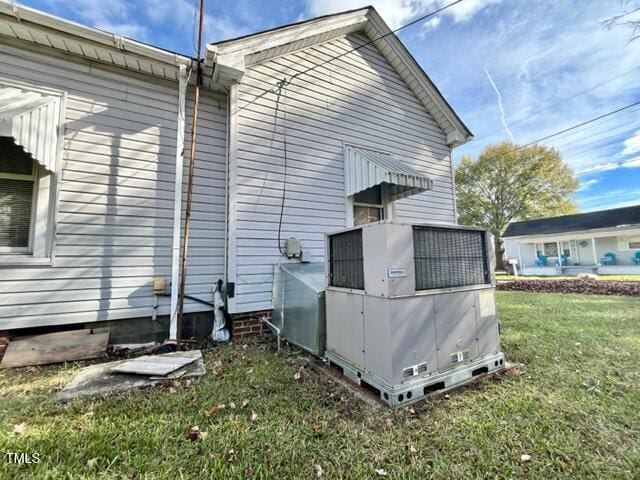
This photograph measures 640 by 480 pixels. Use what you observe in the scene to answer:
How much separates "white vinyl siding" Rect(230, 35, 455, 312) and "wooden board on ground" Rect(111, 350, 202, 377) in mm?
1084

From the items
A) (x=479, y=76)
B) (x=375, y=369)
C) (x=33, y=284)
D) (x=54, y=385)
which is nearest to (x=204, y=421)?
(x=375, y=369)

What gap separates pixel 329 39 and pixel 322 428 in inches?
276

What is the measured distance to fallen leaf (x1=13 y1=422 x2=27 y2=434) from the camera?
6.40 feet

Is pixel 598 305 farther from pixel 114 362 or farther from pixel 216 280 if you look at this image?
pixel 114 362

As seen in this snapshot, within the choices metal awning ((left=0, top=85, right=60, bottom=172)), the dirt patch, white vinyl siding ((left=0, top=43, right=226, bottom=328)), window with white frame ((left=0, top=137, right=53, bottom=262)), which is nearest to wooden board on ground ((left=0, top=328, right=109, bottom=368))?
white vinyl siding ((left=0, top=43, right=226, bottom=328))

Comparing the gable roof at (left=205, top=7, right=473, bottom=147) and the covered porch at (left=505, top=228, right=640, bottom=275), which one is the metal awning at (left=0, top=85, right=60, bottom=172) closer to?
the gable roof at (left=205, top=7, right=473, bottom=147)

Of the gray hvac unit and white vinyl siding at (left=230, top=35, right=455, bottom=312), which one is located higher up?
white vinyl siding at (left=230, top=35, right=455, bottom=312)

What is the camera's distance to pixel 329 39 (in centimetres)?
591

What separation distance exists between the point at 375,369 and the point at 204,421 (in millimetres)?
1499

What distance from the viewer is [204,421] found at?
6.98 feet

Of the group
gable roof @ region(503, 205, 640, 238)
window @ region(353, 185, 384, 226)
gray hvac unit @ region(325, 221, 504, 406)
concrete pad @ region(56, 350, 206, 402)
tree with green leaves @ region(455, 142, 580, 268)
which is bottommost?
concrete pad @ region(56, 350, 206, 402)

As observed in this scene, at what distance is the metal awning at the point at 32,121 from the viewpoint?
3.22 metres

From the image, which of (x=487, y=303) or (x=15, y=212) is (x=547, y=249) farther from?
(x=15, y=212)

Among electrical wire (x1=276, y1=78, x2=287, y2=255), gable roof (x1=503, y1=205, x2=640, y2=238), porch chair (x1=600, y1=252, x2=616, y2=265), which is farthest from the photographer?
porch chair (x1=600, y1=252, x2=616, y2=265)
